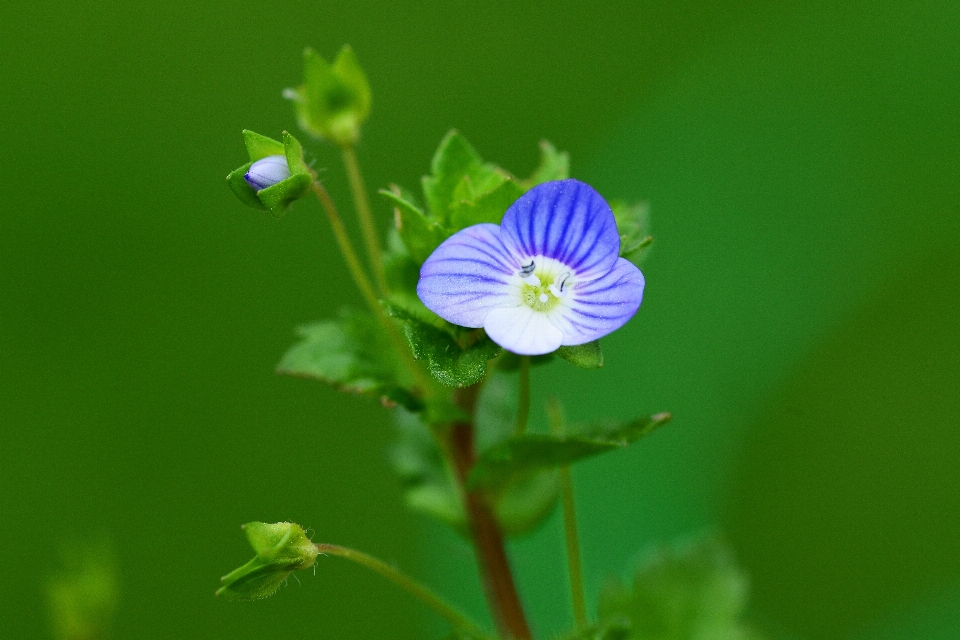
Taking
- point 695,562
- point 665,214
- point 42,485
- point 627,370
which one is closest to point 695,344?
point 627,370

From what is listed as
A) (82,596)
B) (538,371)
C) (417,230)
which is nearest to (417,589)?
(417,230)

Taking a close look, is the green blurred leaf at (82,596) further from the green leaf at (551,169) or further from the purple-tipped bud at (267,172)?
the green leaf at (551,169)

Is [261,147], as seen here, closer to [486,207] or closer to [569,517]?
[486,207]

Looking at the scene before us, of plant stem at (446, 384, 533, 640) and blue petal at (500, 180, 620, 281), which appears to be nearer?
blue petal at (500, 180, 620, 281)

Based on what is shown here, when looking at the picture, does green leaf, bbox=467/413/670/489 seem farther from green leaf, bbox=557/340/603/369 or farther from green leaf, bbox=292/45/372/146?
green leaf, bbox=292/45/372/146

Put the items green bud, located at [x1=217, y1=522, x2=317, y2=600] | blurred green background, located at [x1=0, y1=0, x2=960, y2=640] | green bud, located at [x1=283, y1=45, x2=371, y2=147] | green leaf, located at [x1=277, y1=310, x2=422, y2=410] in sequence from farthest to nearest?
blurred green background, located at [x1=0, y1=0, x2=960, y2=640], green bud, located at [x1=283, y1=45, x2=371, y2=147], green leaf, located at [x1=277, y1=310, x2=422, y2=410], green bud, located at [x1=217, y1=522, x2=317, y2=600]

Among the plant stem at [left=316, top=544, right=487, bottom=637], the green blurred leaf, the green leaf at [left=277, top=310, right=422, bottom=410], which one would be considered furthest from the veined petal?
the green blurred leaf

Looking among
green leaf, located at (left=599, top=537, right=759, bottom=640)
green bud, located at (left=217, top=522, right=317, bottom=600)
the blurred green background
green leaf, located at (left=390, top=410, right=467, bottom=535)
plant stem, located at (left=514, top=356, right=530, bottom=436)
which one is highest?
the blurred green background
